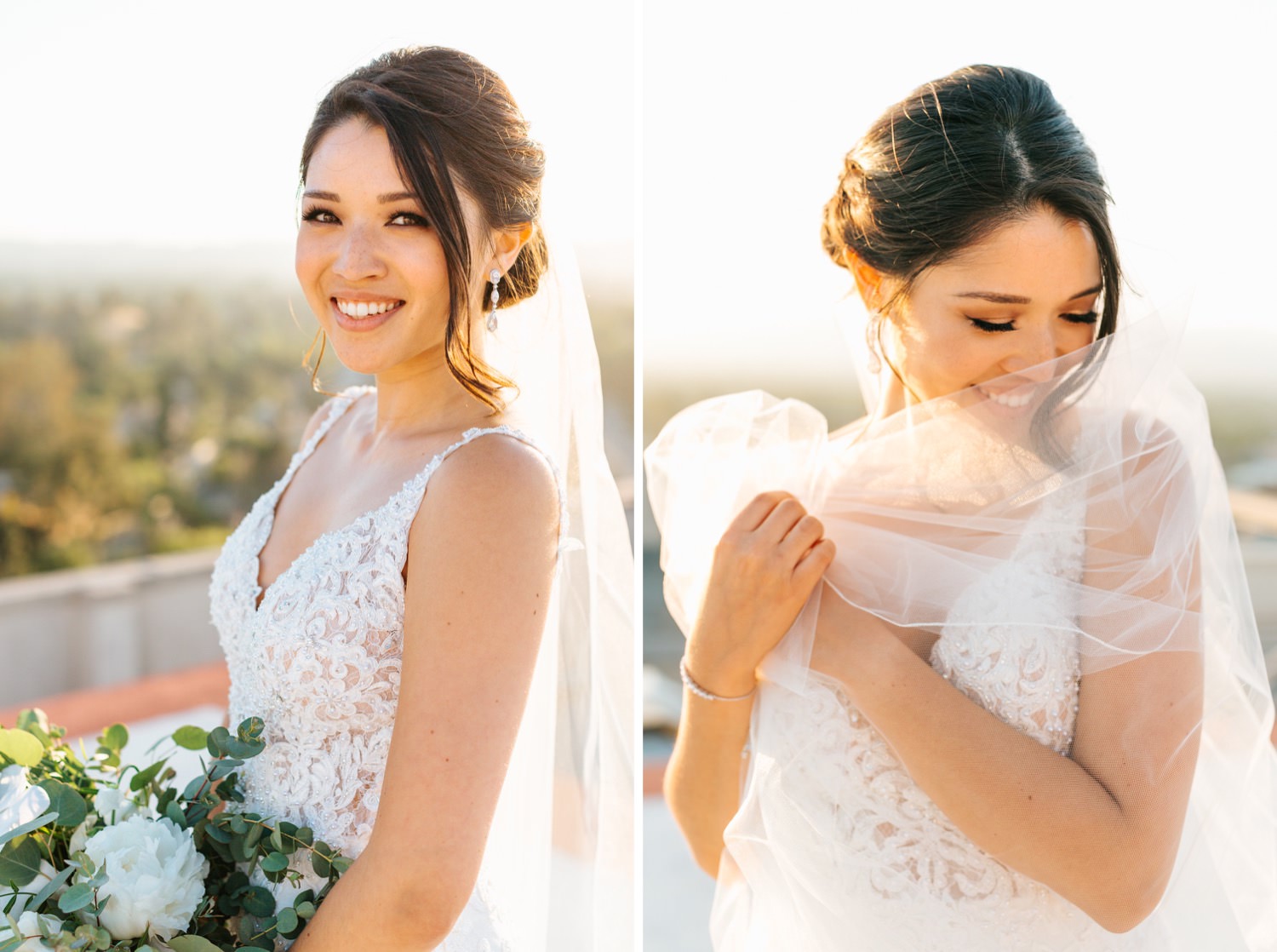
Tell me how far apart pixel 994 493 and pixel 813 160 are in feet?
Answer: 2.11

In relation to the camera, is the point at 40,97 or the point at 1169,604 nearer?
the point at 1169,604

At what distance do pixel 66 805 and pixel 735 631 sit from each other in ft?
2.88

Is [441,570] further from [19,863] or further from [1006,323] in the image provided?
[1006,323]

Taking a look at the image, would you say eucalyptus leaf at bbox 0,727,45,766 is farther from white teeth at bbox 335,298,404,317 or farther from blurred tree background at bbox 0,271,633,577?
blurred tree background at bbox 0,271,633,577

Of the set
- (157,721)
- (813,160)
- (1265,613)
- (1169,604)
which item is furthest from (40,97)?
(1265,613)

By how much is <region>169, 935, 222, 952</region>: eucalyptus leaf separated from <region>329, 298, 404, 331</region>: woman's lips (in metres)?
0.78

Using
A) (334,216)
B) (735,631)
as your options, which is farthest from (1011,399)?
(334,216)

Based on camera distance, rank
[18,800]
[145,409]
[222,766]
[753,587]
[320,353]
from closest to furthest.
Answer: [18,800] < [222,766] < [753,587] < [320,353] < [145,409]

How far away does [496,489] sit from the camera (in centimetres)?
140

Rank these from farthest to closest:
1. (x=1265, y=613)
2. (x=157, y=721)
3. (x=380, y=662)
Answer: (x=1265, y=613), (x=157, y=721), (x=380, y=662)

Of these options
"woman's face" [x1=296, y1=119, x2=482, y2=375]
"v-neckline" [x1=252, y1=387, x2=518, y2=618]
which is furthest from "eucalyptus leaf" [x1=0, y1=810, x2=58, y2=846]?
"woman's face" [x1=296, y1=119, x2=482, y2=375]

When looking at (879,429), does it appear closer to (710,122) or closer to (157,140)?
(710,122)

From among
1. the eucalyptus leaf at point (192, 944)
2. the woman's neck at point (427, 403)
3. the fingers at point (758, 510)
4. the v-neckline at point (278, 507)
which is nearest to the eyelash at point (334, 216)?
the woman's neck at point (427, 403)

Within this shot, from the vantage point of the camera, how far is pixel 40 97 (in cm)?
1015
